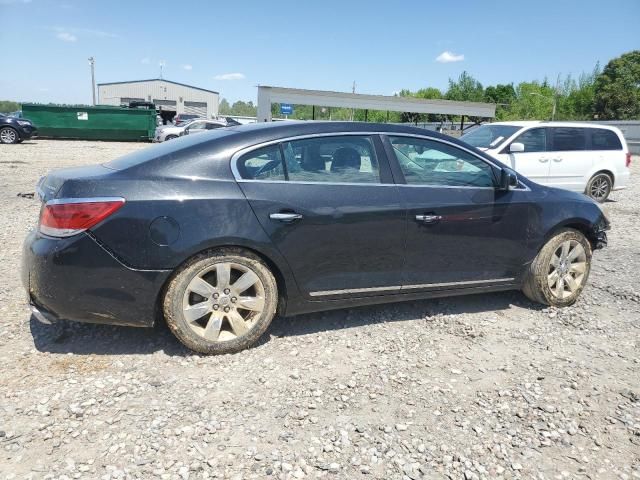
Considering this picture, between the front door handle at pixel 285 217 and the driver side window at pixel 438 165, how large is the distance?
3.23ft

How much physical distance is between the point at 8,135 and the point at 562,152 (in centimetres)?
2226

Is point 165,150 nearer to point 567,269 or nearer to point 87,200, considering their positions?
point 87,200

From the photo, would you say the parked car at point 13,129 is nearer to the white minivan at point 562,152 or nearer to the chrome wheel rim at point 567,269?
the white minivan at point 562,152

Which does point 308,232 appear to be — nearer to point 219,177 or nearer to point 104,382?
point 219,177

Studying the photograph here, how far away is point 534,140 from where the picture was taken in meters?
9.07

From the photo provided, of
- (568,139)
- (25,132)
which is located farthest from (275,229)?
(25,132)

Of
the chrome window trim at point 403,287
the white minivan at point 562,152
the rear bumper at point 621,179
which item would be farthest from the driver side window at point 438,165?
the rear bumper at point 621,179

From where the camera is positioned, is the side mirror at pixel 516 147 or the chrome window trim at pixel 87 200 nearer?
the chrome window trim at pixel 87 200

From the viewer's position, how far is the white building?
74500 mm

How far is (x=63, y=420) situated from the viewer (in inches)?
98.6

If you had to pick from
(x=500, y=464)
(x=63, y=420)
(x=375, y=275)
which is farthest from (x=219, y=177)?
(x=500, y=464)

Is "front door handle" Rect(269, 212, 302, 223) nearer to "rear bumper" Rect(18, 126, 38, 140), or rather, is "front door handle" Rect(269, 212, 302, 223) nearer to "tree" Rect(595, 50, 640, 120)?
"rear bumper" Rect(18, 126, 38, 140)

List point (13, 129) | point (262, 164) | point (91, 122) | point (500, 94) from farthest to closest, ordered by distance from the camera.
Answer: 1. point (500, 94)
2. point (91, 122)
3. point (13, 129)
4. point (262, 164)

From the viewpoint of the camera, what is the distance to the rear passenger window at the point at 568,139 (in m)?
9.30
